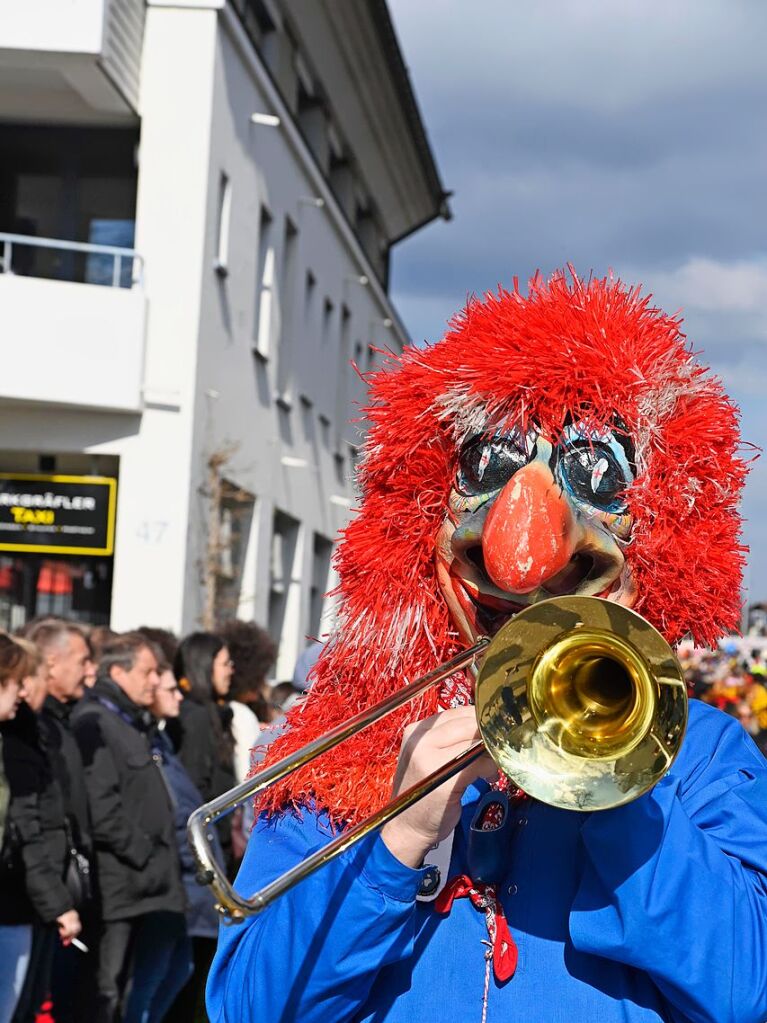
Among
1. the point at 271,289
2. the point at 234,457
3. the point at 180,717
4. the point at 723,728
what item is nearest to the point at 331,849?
the point at 723,728

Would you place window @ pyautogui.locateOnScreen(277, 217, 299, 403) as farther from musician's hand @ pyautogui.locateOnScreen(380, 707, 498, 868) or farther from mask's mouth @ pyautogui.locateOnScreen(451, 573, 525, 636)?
musician's hand @ pyautogui.locateOnScreen(380, 707, 498, 868)

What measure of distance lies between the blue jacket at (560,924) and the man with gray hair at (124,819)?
4.44 meters

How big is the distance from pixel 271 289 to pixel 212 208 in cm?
320

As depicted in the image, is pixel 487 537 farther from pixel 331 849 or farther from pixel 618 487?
pixel 331 849

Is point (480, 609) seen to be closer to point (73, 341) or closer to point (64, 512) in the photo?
point (73, 341)

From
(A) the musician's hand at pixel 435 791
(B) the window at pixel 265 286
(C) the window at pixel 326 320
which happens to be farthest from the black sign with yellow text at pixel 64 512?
(A) the musician's hand at pixel 435 791

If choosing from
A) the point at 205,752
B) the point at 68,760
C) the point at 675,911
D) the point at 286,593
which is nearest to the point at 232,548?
the point at 286,593

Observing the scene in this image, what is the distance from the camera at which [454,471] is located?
7.47 ft

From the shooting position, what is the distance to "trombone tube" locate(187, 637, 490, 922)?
1.81 meters

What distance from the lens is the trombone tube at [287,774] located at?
181 cm

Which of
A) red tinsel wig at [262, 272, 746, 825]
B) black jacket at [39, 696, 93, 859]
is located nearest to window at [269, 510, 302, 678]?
black jacket at [39, 696, 93, 859]

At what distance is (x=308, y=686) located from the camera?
2416 mm

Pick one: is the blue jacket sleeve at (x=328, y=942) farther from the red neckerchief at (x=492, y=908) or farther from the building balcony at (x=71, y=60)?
the building balcony at (x=71, y=60)

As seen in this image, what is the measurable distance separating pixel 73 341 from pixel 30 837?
7.25 m
